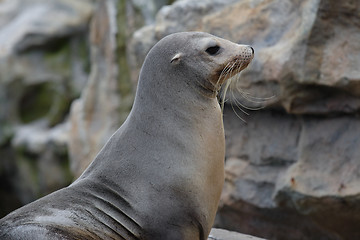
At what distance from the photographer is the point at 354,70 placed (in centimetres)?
499

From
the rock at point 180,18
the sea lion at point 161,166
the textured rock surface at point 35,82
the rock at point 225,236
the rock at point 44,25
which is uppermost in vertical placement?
the sea lion at point 161,166

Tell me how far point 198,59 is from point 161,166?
2.07 feet

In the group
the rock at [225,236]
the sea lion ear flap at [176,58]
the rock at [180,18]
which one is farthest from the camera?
the rock at [180,18]

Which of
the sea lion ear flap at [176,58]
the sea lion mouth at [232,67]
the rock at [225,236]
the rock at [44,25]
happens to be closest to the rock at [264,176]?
the rock at [225,236]

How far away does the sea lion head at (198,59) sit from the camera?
3825 mm

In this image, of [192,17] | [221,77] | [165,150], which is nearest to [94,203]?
[165,150]

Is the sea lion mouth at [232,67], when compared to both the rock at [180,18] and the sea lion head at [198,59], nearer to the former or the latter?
the sea lion head at [198,59]

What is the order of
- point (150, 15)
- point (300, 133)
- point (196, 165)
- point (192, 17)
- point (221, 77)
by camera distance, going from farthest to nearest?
1. point (150, 15)
2. point (192, 17)
3. point (300, 133)
4. point (221, 77)
5. point (196, 165)

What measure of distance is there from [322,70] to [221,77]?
143cm

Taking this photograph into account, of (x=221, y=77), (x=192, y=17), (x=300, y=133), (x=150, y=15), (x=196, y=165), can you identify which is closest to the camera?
(x=196, y=165)

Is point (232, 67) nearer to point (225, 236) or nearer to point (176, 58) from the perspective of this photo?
point (176, 58)

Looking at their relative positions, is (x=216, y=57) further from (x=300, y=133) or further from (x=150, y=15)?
(x=150, y=15)

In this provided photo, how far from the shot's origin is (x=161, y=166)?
3.63m

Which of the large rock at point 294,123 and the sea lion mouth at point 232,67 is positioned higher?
the sea lion mouth at point 232,67
